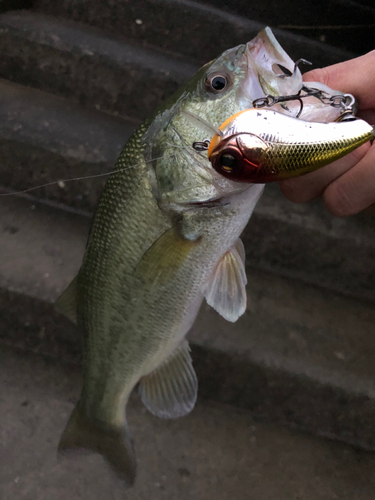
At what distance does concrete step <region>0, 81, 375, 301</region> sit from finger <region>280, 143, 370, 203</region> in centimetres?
47

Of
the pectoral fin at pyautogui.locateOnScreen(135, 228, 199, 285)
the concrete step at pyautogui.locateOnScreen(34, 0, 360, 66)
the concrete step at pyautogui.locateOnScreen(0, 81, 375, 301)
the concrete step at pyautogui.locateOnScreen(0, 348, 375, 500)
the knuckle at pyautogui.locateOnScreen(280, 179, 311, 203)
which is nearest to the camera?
→ the pectoral fin at pyautogui.locateOnScreen(135, 228, 199, 285)

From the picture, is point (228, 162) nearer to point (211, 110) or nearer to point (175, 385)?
point (211, 110)

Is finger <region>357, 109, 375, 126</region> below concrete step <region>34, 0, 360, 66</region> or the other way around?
the other way around

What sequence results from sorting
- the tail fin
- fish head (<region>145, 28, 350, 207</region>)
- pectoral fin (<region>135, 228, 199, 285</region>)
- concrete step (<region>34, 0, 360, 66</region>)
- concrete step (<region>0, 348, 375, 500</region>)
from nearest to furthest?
fish head (<region>145, 28, 350, 207</region>) < pectoral fin (<region>135, 228, 199, 285</region>) < the tail fin < concrete step (<region>0, 348, 375, 500</region>) < concrete step (<region>34, 0, 360, 66</region>)

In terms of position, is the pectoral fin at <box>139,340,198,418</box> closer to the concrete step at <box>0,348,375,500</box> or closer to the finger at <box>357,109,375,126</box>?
the concrete step at <box>0,348,375,500</box>

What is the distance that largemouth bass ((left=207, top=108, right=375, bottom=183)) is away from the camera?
53cm

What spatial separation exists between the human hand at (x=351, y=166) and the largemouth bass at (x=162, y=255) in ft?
0.79

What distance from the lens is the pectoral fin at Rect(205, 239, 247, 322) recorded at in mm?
887

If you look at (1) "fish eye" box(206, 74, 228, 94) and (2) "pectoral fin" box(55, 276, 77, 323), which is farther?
(2) "pectoral fin" box(55, 276, 77, 323)

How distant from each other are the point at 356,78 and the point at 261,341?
0.97m

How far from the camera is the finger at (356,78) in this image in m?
0.82

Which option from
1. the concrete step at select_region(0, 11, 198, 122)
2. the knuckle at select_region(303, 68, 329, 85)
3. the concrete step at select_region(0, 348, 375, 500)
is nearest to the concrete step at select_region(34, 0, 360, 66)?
the concrete step at select_region(0, 11, 198, 122)

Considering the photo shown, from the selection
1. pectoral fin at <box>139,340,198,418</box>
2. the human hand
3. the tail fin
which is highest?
the human hand

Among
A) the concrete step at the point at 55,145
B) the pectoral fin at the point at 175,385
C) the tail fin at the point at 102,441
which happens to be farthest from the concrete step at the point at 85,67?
the tail fin at the point at 102,441
